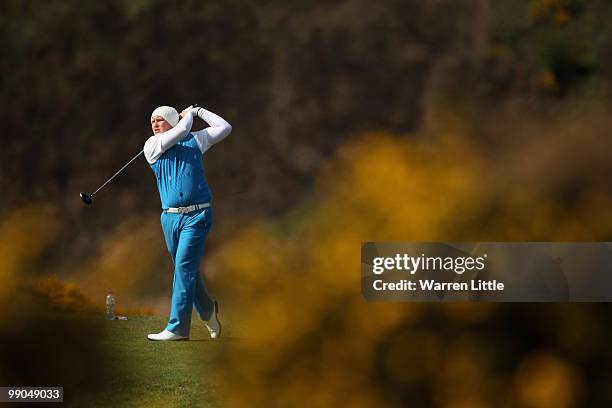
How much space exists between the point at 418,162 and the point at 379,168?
0.75 feet

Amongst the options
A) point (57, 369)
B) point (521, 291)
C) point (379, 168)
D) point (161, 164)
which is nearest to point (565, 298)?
point (521, 291)

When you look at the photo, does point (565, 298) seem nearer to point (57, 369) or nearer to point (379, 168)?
point (379, 168)

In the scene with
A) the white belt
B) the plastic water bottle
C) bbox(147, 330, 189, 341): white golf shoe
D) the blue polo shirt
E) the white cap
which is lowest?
bbox(147, 330, 189, 341): white golf shoe

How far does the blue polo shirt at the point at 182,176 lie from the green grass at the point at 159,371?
737 millimetres

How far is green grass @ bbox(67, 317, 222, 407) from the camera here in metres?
6.13

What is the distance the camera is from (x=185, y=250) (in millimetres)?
5820

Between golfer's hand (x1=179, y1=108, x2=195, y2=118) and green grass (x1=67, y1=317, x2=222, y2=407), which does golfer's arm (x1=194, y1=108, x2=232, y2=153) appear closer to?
golfer's hand (x1=179, y1=108, x2=195, y2=118)

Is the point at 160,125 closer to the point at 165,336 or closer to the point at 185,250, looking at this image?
the point at 185,250

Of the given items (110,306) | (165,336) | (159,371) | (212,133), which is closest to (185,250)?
(165,336)

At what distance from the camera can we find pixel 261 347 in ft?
20.7

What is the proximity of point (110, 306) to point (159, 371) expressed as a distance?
2.08ft

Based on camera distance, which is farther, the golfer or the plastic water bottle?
the plastic water bottle

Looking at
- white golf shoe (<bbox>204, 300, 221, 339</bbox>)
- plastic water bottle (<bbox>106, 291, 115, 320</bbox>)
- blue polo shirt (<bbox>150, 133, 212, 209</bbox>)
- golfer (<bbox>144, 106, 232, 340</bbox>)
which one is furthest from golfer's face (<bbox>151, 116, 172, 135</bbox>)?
plastic water bottle (<bbox>106, 291, 115, 320</bbox>)

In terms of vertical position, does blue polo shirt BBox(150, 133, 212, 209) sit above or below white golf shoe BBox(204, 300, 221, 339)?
above
